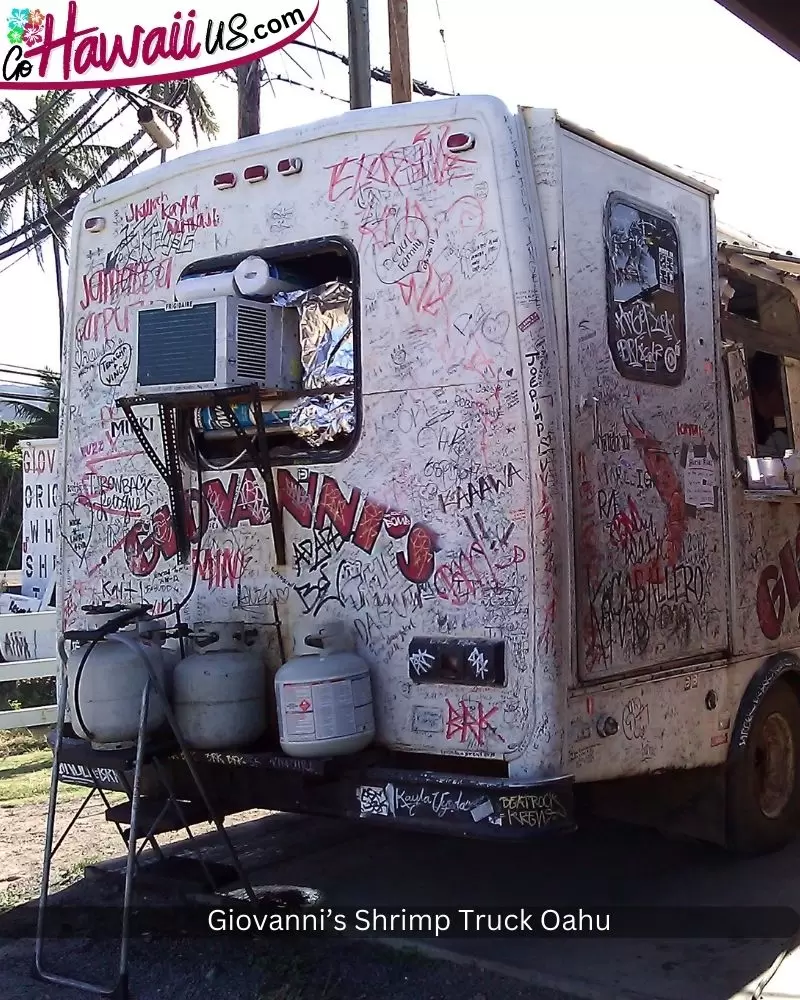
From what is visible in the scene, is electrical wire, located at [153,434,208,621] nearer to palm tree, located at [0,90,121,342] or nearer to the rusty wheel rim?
the rusty wheel rim

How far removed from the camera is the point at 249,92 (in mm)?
13070

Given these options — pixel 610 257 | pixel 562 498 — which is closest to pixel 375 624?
pixel 562 498

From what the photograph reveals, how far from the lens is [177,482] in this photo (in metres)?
5.00

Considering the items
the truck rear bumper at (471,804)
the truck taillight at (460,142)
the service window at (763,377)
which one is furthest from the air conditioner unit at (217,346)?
the service window at (763,377)

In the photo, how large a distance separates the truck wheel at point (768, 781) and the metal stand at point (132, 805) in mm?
2133

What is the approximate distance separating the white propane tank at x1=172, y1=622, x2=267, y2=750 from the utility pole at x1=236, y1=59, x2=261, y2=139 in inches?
383

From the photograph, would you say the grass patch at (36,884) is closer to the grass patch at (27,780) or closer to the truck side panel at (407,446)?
the grass patch at (27,780)

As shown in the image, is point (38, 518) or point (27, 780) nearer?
point (27, 780)

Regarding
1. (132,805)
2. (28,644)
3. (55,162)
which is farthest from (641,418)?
(55,162)

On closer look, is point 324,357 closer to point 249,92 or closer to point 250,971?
point 250,971

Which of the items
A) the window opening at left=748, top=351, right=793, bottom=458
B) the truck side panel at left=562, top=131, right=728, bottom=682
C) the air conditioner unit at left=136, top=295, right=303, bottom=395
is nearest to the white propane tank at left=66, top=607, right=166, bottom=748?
the air conditioner unit at left=136, top=295, right=303, bottom=395

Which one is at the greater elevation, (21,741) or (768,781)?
(768,781)

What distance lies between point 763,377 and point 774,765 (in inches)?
72.9

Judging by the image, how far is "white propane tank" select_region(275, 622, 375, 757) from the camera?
4.23 m
